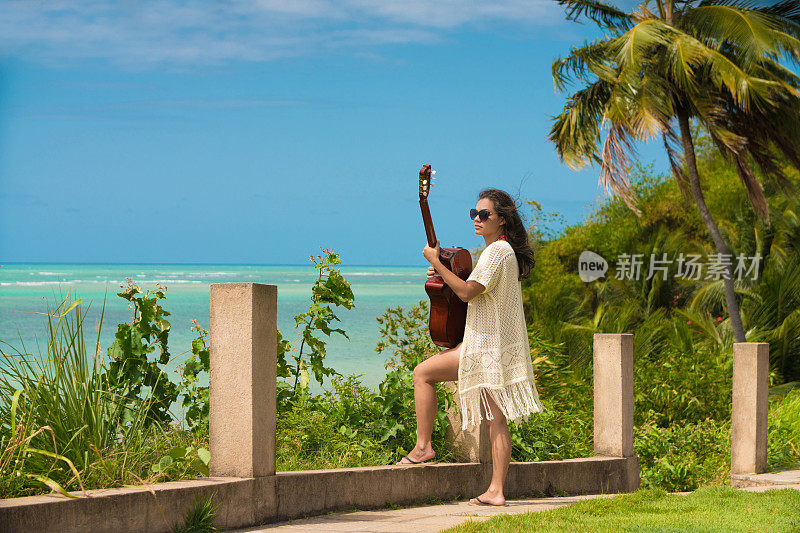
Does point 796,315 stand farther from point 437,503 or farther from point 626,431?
point 437,503

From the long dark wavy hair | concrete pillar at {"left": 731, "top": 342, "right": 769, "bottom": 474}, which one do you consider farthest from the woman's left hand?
concrete pillar at {"left": 731, "top": 342, "right": 769, "bottom": 474}

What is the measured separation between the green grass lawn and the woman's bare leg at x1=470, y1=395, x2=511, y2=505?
0.47m

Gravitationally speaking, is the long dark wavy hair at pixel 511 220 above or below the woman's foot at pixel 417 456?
above

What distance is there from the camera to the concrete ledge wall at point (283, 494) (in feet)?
13.1

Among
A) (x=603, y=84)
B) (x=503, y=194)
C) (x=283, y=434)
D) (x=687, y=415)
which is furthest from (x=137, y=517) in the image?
(x=603, y=84)

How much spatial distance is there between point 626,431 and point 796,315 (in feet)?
33.0

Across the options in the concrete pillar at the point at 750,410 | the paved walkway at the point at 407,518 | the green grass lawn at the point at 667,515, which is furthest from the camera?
the concrete pillar at the point at 750,410

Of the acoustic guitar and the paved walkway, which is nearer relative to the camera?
the paved walkway

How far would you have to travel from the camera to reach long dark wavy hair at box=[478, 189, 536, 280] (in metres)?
5.65

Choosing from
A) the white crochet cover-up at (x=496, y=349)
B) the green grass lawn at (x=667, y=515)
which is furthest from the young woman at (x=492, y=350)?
the green grass lawn at (x=667, y=515)

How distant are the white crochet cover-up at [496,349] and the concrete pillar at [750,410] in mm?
4144

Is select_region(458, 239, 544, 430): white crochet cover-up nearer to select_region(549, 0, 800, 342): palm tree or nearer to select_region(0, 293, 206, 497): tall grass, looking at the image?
select_region(0, 293, 206, 497): tall grass

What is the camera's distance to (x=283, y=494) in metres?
5.00

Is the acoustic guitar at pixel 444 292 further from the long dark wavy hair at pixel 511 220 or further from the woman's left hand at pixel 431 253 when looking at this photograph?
the long dark wavy hair at pixel 511 220
